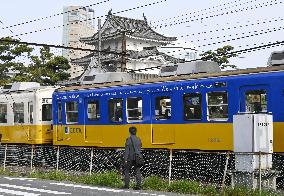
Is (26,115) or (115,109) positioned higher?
(115,109)

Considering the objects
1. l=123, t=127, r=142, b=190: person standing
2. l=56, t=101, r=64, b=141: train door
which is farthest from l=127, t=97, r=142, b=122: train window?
l=123, t=127, r=142, b=190: person standing

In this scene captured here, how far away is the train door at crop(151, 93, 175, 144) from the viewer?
56.4 ft

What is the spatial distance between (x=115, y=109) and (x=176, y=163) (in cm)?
385

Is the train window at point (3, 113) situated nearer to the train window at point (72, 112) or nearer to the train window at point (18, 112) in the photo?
the train window at point (18, 112)

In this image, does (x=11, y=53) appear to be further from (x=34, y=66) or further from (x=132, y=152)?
(x=132, y=152)

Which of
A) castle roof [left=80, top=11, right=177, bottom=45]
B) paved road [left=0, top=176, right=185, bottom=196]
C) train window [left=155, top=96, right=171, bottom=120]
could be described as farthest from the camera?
castle roof [left=80, top=11, right=177, bottom=45]

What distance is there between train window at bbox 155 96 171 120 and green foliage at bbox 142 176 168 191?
146 inches

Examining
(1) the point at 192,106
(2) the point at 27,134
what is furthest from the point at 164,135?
(2) the point at 27,134

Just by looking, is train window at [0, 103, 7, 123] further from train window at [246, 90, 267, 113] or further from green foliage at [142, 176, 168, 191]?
train window at [246, 90, 267, 113]

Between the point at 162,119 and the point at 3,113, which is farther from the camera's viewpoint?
the point at 3,113

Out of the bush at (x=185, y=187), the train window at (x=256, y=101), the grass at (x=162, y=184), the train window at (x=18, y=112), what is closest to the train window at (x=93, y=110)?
the grass at (x=162, y=184)

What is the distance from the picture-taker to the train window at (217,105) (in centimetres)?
1568

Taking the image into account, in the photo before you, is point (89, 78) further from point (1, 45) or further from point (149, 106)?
point (1, 45)

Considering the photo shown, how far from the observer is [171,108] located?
1714 centimetres
